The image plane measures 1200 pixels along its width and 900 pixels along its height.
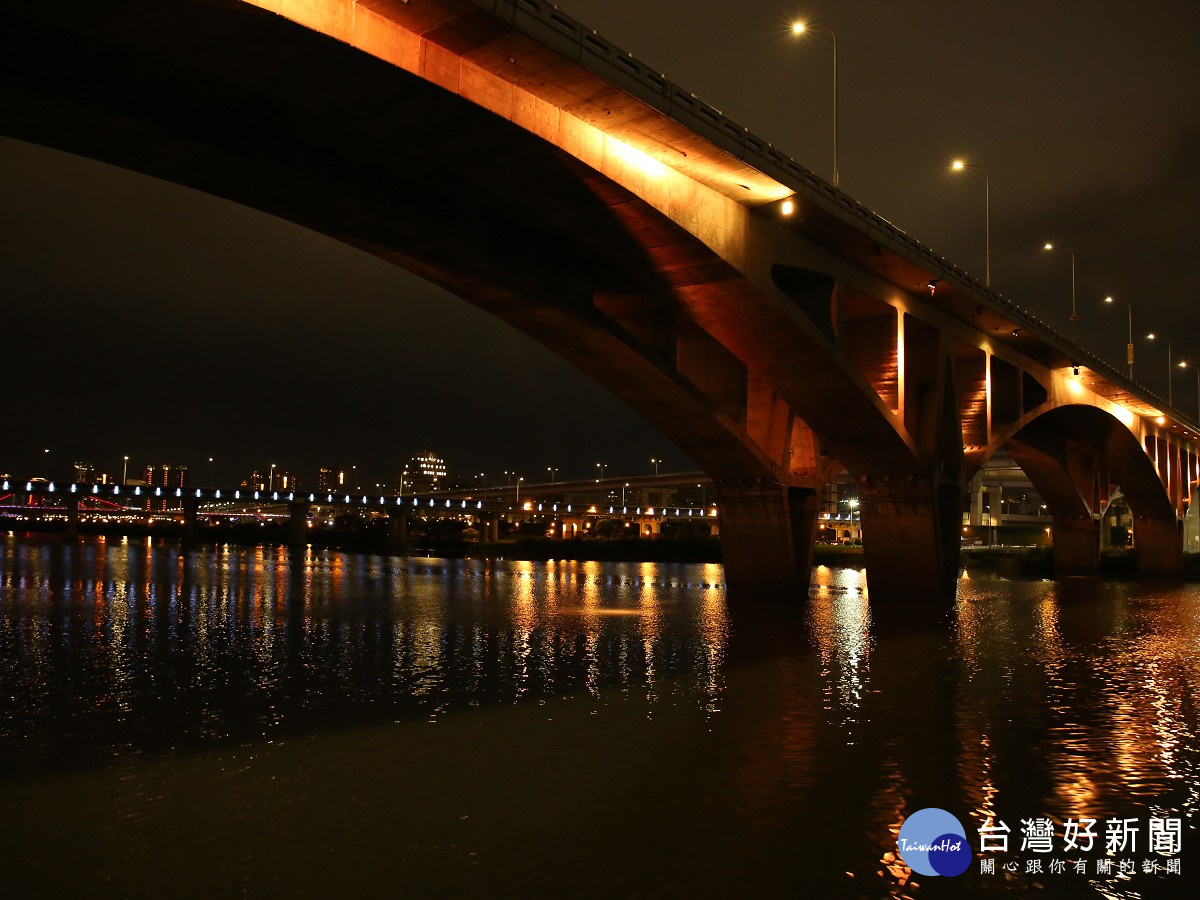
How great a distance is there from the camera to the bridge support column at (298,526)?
137 m

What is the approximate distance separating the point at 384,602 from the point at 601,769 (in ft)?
88.9

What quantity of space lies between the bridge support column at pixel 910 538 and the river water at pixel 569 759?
1263 centimetres

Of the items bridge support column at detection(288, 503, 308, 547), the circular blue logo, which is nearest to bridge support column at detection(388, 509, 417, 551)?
bridge support column at detection(288, 503, 308, 547)

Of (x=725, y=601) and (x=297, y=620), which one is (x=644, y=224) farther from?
(x=725, y=601)

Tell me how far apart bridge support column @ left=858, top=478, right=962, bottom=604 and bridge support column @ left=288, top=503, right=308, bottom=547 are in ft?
335

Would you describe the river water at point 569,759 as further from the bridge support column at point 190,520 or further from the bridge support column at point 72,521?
the bridge support column at point 72,521

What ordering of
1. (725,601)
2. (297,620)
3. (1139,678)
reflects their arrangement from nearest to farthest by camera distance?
(1139,678)
(297,620)
(725,601)

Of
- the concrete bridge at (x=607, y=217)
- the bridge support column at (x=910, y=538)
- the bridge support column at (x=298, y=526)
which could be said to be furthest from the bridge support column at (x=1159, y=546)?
the bridge support column at (x=298, y=526)

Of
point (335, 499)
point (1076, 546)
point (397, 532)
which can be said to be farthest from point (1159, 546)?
point (335, 499)

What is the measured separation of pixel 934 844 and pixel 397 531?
436ft

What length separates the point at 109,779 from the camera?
12.0 metres

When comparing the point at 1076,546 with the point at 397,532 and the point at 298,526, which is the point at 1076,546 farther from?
the point at 298,526

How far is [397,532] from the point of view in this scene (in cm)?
13950

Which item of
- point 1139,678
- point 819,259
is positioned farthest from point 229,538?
point 1139,678
